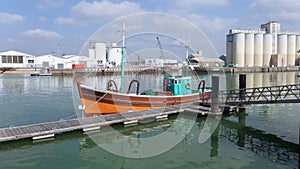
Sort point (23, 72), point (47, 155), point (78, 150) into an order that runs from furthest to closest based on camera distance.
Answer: point (23, 72) → point (78, 150) → point (47, 155)

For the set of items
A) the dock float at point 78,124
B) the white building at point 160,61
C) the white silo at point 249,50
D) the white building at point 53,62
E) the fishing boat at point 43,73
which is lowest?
the dock float at point 78,124

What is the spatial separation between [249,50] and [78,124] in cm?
11951

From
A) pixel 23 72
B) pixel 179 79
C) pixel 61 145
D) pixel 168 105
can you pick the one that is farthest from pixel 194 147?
pixel 23 72

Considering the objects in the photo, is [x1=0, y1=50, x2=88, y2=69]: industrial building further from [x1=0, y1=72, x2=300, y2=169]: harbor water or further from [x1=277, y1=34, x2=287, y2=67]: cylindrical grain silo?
[x1=277, y1=34, x2=287, y2=67]: cylindrical grain silo

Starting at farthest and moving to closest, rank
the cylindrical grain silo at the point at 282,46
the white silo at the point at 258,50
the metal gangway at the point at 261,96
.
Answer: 1. the cylindrical grain silo at the point at 282,46
2. the white silo at the point at 258,50
3. the metal gangway at the point at 261,96

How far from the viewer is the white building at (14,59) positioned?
100m

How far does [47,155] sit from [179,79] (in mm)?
15924

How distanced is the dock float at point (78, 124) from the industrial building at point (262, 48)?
107955mm

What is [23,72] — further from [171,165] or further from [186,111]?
[171,165]

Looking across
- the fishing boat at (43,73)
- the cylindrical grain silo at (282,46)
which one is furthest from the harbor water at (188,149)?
the cylindrical grain silo at (282,46)

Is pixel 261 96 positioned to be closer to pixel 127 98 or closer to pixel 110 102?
pixel 127 98

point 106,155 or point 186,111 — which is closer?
point 106,155

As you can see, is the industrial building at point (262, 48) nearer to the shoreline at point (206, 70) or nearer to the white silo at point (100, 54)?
the shoreline at point (206, 70)

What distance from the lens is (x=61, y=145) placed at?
15.9 meters
